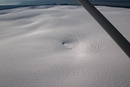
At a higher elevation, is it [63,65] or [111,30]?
[111,30]

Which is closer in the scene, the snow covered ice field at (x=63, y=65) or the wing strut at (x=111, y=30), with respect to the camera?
the wing strut at (x=111, y=30)

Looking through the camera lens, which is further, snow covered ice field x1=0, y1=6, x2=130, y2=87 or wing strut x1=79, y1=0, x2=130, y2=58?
snow covered ice field x1=0, y1=6, x2=130, y2=87

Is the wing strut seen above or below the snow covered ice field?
above

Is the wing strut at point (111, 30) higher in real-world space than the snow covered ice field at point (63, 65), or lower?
higher

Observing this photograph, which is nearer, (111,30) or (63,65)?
(111,30)

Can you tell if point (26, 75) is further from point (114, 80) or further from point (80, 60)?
point (114, 80)

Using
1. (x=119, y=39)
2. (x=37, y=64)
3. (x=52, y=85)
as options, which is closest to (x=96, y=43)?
(x=37, y=64)

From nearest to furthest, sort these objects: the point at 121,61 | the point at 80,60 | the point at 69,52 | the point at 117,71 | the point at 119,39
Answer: the point at 119,39 < the point at 117,71 < the point at 121,61 < the point at 80,60 < the point at 69,52

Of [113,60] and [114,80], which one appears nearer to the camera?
[114,80]

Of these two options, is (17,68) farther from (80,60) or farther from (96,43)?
(96,43)

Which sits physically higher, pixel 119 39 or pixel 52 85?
pixel 119 39

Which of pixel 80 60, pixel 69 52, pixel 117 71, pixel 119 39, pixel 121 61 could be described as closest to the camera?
pixel 119 39
